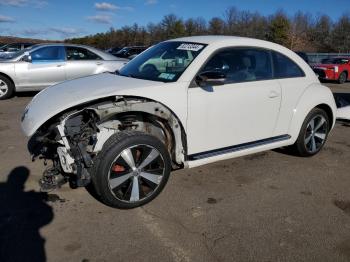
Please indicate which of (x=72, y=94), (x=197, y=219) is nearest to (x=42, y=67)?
(x=72, y=94)

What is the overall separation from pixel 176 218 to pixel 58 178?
1222 mm

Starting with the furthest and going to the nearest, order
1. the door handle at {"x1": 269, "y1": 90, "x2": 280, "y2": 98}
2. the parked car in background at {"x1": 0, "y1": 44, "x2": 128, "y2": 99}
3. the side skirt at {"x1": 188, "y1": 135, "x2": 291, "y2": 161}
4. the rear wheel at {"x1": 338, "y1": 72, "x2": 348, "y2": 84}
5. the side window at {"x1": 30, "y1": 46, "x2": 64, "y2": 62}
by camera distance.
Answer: the rear wheel at {"x1": 338, "y1": 72, "x2": 348, "y2": 84} → the side window at {"x1": 30, "y1": 46, "x2": 64, "y2": 62} → the parked car in background at {"x1": 0, "y1": 44, "x2": 128, "y2": 99} → the door handle at {"x1": 269, "y1": 90, "x2": 280, "y2": 98} → the side skirt at {"x1": 188, "y1": 135, "x2": 291, "y2": 161}

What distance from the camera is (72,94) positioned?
3729mm

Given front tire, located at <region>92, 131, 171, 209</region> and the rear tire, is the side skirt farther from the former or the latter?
the rear tire

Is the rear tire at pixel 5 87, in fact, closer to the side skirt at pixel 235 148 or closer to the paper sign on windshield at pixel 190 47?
the paper sign on windshield at pixel 190 47

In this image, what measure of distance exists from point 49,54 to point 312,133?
7710 mm

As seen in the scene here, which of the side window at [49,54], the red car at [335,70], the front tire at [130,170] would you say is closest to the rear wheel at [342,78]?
the red car at [335,70]

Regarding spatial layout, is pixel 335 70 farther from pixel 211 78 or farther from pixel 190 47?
pixel 211 78

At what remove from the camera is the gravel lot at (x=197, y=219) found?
310 cm

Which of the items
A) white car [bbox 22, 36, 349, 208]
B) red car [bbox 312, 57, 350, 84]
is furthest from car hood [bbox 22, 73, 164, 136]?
red car [bbox 312, 57, 350, 84]

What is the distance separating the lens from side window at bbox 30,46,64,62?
1019 cm

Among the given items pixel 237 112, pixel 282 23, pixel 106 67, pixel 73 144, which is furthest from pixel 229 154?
pixel 282 23

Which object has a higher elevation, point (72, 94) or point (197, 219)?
point (72, 94)

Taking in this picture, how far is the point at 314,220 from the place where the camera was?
12.1ft
